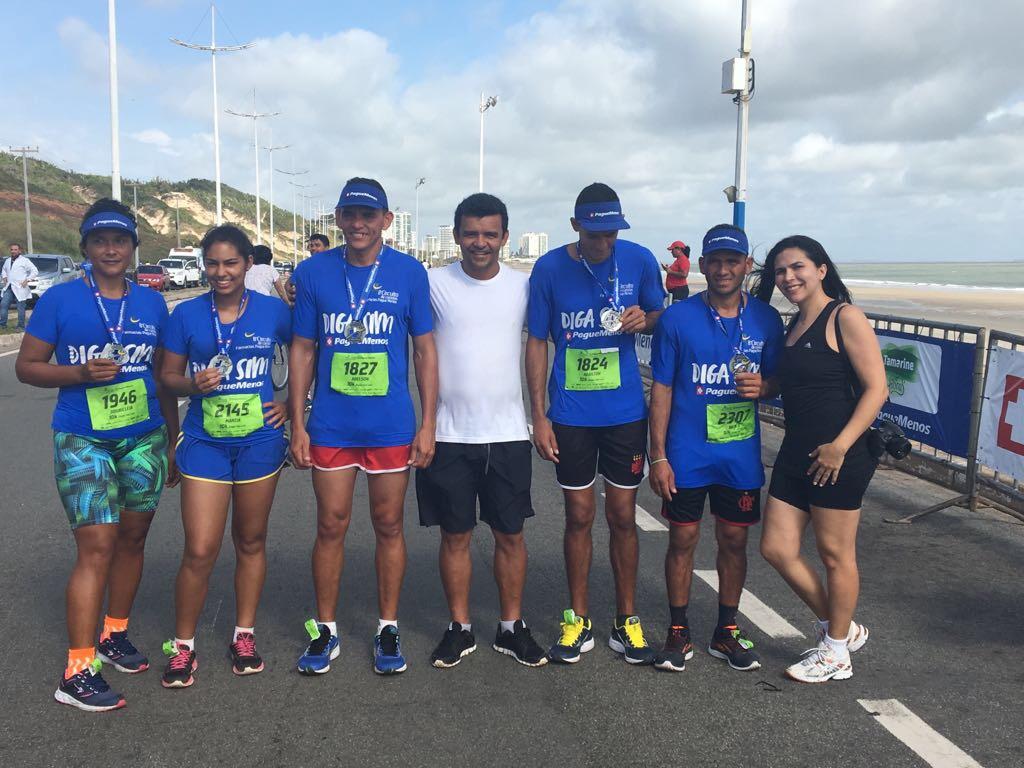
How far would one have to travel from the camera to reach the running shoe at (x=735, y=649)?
4016mm

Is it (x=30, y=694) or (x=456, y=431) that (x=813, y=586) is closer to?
(x=456, y=431)

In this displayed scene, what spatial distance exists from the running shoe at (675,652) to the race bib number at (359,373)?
167 centimetres

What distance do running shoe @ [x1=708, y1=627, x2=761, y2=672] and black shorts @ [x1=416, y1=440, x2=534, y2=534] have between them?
103 centimetres

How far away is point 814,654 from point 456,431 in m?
1.82

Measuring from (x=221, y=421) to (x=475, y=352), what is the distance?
1118 millimetres

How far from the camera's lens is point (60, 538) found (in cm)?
597

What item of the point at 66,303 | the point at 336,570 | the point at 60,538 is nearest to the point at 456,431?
the point at 336,570

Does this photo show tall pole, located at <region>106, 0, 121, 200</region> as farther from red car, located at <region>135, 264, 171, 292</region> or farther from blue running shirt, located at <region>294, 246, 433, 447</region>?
blue running shirt, located at <region>294, 246, 433, 447</region>

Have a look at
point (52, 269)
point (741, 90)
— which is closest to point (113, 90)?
point (52, 269)

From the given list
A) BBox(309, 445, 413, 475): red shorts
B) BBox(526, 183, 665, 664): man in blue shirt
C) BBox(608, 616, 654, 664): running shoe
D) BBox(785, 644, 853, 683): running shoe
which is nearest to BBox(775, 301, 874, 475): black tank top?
BBox(526, 183, 665, 664): man in blue shirt

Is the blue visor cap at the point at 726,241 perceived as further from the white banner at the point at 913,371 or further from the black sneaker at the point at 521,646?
the white banner at the point at 913,371

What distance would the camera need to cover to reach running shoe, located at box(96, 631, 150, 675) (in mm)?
3963

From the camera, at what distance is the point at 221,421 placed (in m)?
3.88

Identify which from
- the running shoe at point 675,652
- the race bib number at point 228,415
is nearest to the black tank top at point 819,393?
the running shoe at point 675,652
